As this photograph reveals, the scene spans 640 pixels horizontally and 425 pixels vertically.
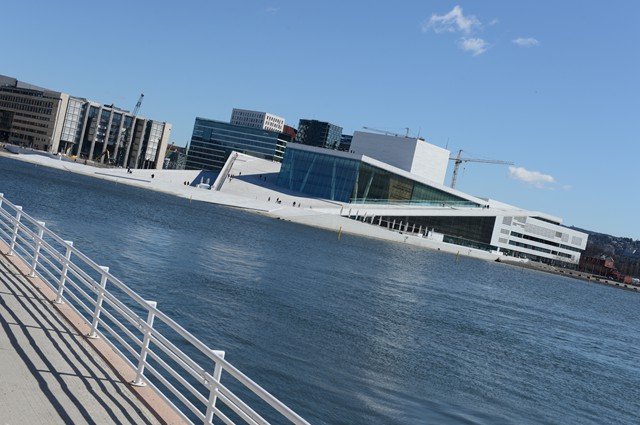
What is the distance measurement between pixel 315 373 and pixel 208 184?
11329 cm

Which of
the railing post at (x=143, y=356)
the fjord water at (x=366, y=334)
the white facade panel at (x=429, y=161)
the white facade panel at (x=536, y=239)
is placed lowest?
the fjord water at (x=366, y=334)

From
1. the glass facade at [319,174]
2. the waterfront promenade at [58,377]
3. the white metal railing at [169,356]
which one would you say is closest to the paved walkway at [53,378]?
the waterfront promenade at [58,377]

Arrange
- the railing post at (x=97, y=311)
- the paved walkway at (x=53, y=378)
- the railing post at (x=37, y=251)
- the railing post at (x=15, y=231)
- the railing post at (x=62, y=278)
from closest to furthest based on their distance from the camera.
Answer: the paved walkway at (x=53, y=378), the railing post at (x=97, y=311), the railing post at (x=62, y=278), the railing post at (x=37, y=251), the railing post at (x=15, y=231)

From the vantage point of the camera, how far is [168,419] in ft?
26.2

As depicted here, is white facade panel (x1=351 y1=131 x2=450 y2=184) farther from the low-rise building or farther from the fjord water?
the fjord water

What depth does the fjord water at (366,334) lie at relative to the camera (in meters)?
18.0

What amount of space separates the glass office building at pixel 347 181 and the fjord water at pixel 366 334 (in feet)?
228

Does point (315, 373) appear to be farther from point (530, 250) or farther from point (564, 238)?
point (564, 238)

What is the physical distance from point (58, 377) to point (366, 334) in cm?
1821

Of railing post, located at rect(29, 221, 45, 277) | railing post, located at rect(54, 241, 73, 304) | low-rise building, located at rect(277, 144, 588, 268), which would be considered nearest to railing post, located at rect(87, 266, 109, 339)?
railing post, located at rect(54, 241, 73, 304)

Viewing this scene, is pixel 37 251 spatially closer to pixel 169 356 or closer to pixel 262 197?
pixel 169 356

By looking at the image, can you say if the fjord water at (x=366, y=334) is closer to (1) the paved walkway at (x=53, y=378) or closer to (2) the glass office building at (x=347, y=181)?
(1) the paved walkway at (x=53, y=378)

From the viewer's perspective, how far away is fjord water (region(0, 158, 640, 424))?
18.0 metres

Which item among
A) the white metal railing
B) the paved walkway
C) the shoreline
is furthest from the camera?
the shoreline
